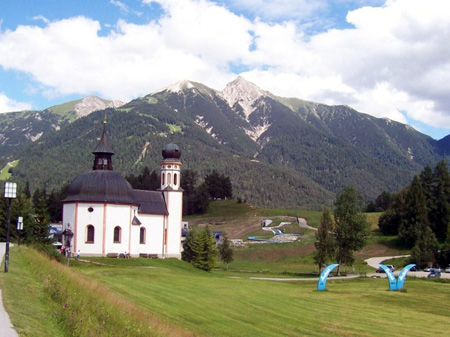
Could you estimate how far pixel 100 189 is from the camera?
64.1 meters

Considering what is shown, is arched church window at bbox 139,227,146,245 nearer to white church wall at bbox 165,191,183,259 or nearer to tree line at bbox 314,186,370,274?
white church wall at bbox 165,191,183,259

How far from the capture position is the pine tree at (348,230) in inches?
2562

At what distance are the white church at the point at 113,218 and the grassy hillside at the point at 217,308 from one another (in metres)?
21.5

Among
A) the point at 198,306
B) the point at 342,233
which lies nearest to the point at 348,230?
the point at 342,233

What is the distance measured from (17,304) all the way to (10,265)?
10.6 meters

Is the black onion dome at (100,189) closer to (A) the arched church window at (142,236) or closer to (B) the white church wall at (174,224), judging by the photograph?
(A) the arched church window at (142,236)

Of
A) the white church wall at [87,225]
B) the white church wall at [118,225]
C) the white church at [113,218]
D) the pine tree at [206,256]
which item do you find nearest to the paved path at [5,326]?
the white church wall at [87,225]

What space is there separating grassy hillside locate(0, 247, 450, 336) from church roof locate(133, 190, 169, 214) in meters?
26.3

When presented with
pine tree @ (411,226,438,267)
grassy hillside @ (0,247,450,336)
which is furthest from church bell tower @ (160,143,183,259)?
pine tree @ (411,226,438,267)

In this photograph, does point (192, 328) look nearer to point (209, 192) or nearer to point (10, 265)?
point (10, 265)

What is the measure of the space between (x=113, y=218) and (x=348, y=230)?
26677 mm

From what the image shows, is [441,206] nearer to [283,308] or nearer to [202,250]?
[202,250]

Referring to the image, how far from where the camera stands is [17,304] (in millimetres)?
15883

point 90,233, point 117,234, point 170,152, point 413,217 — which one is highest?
point 170,152
